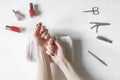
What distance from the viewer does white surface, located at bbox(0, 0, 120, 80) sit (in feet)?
4.25

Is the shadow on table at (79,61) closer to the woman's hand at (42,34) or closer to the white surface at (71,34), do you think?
the white surface at (71,34)

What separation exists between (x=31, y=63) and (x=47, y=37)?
0.54 ft

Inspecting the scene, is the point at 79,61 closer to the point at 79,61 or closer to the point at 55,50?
the point at 79,61

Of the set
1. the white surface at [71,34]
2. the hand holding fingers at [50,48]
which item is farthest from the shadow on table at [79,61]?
the hand holding fingers at [50,48]

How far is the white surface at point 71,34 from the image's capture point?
1.29 m

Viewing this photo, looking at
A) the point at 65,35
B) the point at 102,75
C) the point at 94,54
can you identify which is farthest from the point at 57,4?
the point at 102,75

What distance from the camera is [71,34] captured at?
1329mm

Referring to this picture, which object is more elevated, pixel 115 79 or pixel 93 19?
pixel 93 19

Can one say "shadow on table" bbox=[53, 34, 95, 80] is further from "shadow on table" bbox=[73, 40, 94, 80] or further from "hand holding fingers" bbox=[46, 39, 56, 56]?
"hand holding fingers" bbox=[46, 39, 56, 56]

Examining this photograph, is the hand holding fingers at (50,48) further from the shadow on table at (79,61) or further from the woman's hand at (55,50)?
the shadow on table at (79,61)

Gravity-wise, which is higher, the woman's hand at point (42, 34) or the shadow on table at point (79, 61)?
the woman's hand at point (42, 34)

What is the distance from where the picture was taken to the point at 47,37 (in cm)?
131

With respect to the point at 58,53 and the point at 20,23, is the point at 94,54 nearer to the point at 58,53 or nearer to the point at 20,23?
the point at 58,53

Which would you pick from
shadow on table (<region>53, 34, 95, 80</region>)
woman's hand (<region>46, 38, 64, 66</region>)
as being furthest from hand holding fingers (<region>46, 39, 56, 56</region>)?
shadow on table (<region>53, 34, 95, 80</region>)
